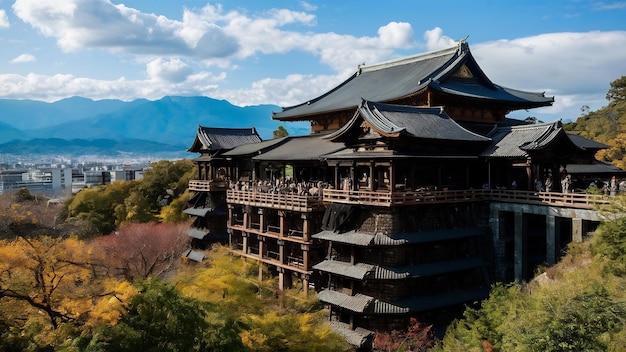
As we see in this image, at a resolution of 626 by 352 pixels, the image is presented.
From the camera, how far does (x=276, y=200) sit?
34.2 meters

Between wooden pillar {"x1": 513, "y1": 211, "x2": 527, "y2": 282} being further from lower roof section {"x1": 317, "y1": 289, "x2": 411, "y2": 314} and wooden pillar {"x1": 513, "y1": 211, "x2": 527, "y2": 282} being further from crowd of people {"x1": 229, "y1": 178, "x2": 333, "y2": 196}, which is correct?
crowd of people {"x1": 229, "y1": 178, "x2": 333, "y2": 196}

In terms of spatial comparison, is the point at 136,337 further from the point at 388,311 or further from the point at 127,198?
the point at 127,198

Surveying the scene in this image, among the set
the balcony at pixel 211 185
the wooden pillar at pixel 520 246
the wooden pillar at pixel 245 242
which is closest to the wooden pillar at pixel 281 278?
the wooden pillar at pixel 245 242

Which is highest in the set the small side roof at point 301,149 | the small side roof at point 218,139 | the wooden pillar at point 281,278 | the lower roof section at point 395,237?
the small side roof at point 218,139

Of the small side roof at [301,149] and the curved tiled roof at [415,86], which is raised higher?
the curved tiled roof at [415,86]

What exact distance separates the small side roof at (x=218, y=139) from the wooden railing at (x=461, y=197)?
19.8 meters

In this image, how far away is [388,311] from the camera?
25.5 meters

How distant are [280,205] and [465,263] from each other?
12.4 m

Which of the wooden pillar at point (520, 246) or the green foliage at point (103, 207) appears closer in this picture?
the wooden pillar at point (520, 246)

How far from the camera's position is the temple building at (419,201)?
2642cm

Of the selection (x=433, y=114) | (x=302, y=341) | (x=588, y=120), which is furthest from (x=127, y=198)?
(x=588, y=120)

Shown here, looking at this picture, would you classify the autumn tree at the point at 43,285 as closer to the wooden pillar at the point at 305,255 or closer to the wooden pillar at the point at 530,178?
the wooden pillar at the point at 305,255

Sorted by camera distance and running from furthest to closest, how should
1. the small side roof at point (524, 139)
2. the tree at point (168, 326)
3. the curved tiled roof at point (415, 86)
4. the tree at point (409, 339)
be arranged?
Answer: 1. the curved tiled roof at point (415, 86)
2. the small side roof at point (524, 139)
3. the tree at point (409, 339)
4. the tree at point (168, 326)

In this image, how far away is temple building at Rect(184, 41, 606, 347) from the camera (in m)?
26.4
